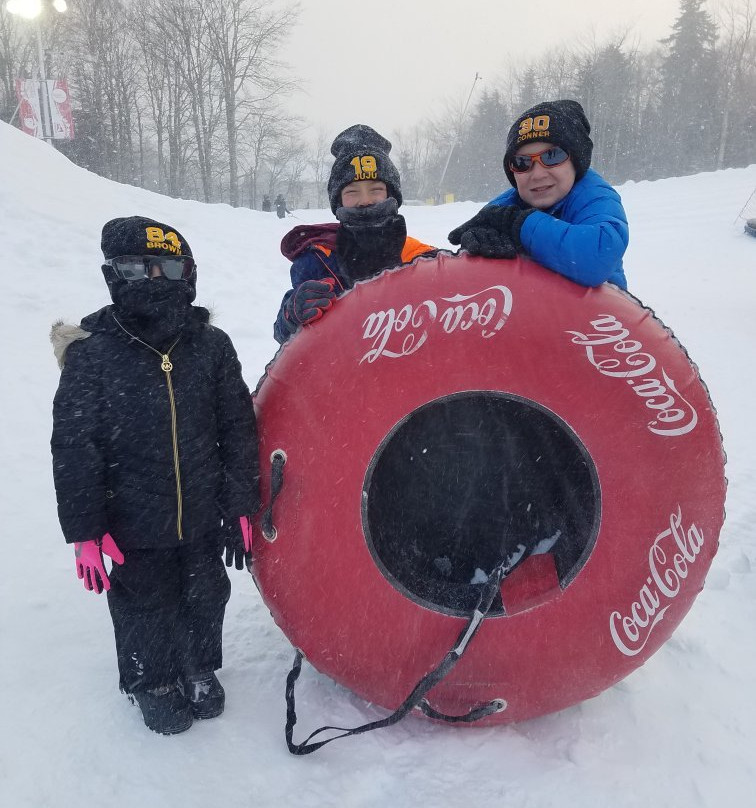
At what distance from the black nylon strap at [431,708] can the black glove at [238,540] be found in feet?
1.09

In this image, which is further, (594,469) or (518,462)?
(518,462)

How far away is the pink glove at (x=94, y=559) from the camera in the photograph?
1.85 metres

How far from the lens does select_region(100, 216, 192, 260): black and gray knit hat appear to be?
1902 millimetres

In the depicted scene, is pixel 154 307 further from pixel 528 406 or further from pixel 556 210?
pixel 556 210

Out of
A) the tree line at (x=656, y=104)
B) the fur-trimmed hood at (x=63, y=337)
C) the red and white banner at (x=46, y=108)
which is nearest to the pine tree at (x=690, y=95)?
the tree line at (x=656, y=104)

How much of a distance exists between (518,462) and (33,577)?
214 cm

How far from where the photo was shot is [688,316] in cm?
801

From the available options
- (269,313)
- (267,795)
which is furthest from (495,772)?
(269,313)

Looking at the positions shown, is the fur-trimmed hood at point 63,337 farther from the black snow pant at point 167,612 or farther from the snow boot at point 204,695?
the snow boot at point 204,695

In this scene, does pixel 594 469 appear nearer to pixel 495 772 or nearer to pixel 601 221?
pixel 601 221

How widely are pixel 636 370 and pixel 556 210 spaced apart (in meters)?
0.63

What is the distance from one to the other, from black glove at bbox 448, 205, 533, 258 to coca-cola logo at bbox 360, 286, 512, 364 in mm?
137

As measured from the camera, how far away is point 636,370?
69.9 inches

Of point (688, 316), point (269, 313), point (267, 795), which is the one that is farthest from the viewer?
point (688, 316)
